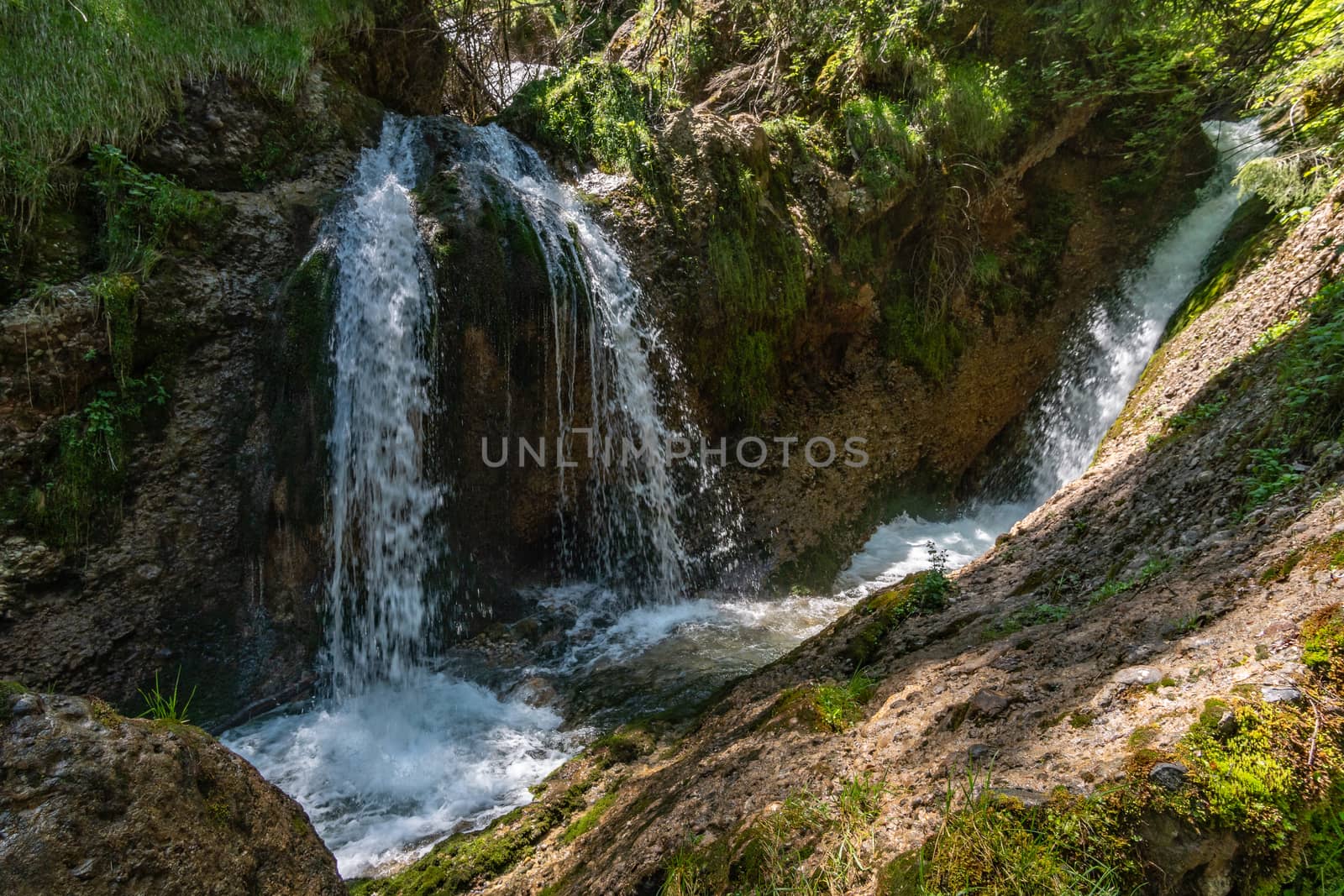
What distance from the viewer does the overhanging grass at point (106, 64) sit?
4.89 meters

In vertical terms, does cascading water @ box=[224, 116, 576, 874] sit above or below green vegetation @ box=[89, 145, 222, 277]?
below

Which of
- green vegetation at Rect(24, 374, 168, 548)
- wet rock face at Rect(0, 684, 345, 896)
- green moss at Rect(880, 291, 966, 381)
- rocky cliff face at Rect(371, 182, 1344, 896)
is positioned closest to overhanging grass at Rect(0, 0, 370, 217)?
green vegetation at Rect(24, 374, 168, 548)

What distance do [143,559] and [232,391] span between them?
1.43 metres

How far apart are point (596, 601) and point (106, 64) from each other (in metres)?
5.97

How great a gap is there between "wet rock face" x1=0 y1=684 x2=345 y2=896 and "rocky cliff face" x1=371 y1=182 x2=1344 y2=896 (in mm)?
1012

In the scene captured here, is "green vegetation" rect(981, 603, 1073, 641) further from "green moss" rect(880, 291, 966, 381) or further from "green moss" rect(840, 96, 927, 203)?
"green moss" rect(840, 96, 927, 203)

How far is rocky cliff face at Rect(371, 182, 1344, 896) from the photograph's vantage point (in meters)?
1.35

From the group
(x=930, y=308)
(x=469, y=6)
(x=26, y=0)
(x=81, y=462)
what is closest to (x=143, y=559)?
(x=81, y=462)

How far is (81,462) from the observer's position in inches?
192

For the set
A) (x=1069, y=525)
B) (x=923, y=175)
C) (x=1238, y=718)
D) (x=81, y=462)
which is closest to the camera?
(x=1238, y=718)

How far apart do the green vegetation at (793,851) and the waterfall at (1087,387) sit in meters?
6.25

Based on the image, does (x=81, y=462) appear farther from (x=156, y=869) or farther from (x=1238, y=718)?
(x=1238, y=718)

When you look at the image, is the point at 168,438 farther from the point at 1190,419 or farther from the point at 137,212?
the point at 1190,419

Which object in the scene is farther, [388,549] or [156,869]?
[388,549]
